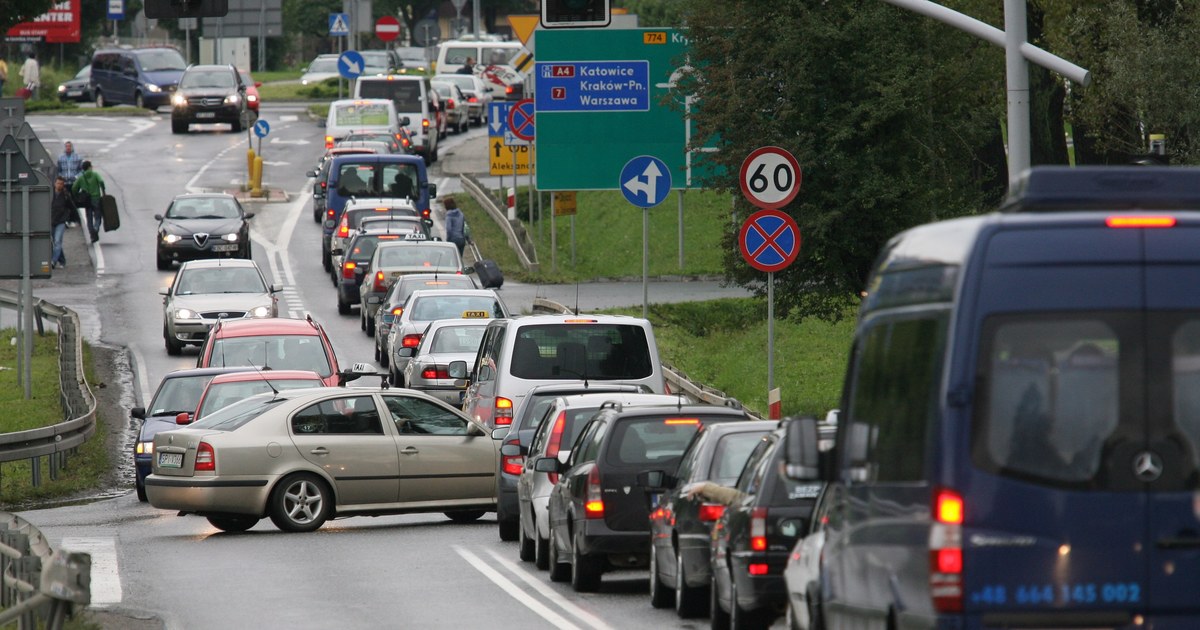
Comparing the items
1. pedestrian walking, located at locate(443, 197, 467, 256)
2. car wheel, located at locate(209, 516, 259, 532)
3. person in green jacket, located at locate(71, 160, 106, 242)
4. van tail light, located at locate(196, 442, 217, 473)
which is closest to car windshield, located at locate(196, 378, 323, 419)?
car wheel, located at locate(209, 516, 259, 532)

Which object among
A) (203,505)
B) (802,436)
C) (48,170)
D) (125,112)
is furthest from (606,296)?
(125,112)

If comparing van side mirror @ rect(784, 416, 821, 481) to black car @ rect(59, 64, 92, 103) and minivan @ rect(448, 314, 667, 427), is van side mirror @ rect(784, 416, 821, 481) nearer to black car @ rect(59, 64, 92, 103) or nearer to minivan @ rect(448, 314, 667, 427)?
minivan @ rect(448, 314, 667, 427)

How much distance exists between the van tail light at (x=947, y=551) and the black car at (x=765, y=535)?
4.10 metres

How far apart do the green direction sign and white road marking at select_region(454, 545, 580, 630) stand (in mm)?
18060

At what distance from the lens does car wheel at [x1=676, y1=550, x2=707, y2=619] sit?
1343 centimetres

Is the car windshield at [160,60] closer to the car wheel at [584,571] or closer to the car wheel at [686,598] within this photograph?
the car wheel at [584,571]

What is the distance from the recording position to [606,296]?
41.2 meters

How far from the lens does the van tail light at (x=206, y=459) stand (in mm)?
19234

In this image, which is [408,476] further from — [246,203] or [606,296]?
[246,203]

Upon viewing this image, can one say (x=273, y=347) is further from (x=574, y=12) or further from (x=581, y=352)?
(x=574, y=12)

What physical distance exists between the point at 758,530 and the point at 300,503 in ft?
28.4

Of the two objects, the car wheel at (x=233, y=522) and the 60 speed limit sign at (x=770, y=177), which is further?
the car wheel at (x=233, y=522)

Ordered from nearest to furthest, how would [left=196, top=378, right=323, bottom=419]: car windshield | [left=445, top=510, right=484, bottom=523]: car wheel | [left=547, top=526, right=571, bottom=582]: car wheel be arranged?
[left=547, top=526, right=571, bottom=582]: car wheel < [left=445, top=510, right=484, bottom=523]: car wheel < [left=196, top=378, right=323, bottom=419]: car windshield

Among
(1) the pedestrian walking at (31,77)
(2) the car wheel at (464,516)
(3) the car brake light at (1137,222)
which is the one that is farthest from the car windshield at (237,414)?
(1) the pedestrian walking at (31,77)
